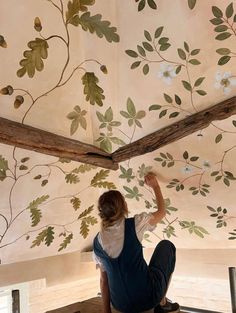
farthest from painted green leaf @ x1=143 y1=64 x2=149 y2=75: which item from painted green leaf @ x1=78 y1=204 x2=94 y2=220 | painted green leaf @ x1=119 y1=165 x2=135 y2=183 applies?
painted green leaf @ x1=78 y1=204 x2=94 y2=220

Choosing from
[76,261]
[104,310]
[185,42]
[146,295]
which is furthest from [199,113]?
[76,261]

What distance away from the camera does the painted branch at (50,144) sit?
1.60 meters

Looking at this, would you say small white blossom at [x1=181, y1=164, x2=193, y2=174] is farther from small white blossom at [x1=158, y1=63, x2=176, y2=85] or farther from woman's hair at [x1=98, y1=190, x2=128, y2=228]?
small white blossom at [x1=158, y1=63, x2=176, y2=85]

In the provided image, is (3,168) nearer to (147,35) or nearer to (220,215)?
(147,35)

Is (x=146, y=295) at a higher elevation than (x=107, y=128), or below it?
below

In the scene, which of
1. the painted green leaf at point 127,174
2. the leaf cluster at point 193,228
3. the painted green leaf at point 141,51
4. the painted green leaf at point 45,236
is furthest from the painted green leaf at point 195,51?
the painted green leaf at point 45,236

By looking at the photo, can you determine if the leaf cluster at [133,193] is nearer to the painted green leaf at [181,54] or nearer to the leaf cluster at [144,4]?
the painted green leaf at [181,54]

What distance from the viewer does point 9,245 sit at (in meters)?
2.22

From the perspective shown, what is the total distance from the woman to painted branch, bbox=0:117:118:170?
26 centimetres

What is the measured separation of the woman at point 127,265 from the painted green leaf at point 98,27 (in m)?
0.80

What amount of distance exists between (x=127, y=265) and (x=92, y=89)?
90cm

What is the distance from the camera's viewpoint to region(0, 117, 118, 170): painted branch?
1.60 m

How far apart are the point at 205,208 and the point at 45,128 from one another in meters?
1.14

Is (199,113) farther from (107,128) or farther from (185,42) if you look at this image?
(107,128)
